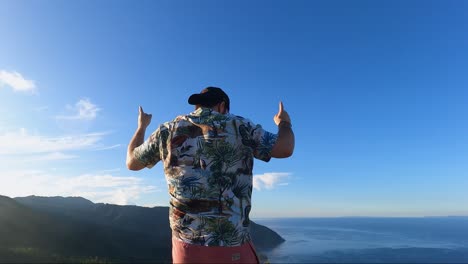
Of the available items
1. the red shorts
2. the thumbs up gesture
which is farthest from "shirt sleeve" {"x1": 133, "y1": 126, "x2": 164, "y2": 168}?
the thumbs up gesture

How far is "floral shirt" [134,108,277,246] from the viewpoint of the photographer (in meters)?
3.07

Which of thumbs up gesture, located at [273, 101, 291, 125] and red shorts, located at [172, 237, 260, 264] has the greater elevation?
thumbs up gesture, located at [273, 101, 291, 125]

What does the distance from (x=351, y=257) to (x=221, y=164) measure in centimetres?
19657

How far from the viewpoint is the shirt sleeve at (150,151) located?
3.63 metres

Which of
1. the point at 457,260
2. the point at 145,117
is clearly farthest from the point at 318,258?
the point at 145,117

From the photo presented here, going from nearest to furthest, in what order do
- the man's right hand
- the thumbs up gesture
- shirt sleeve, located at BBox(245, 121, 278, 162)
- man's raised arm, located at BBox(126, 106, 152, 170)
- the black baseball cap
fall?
shirt sleeve, located at BBox(245, 121, 278, 162), the thumbs up gesture, the black baseball cap, man's raised arm, located at BBox(126, 106, 152, 170), the man's right hand

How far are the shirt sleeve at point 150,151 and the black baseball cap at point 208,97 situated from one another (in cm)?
45

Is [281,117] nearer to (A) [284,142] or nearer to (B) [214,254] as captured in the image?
(A) [284,142]

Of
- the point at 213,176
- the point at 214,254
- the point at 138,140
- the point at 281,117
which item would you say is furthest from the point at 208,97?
the point at 214,254

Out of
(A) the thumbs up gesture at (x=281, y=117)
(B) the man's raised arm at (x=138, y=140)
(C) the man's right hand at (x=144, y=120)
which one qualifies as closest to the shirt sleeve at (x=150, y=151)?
(B) the man's raised arm at (x=138, y=140)

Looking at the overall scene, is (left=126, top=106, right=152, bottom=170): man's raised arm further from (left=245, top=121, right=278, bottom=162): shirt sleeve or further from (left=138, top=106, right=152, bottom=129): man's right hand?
(left=245, top=121, right=278, bottom=162): shirt sleeve

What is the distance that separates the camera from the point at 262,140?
10.6 ft

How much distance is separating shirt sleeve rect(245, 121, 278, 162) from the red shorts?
0.87 meters

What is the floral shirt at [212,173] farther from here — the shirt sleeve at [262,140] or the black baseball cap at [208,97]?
the black baseball cap at [208,97]
